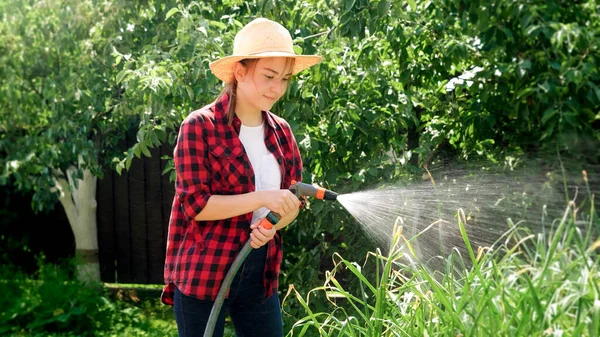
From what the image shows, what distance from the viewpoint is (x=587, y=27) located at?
328 cm

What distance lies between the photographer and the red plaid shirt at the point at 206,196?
7.93 ft

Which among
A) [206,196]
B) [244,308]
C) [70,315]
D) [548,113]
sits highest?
[548,113]

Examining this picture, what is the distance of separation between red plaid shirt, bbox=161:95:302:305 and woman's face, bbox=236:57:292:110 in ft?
0.22

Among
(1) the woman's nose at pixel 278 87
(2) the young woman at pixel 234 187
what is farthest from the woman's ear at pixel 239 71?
(1) the woman's nose at pixel 278 87

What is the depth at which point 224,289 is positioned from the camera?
2.32 meters

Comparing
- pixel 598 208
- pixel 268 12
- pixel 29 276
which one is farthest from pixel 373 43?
pixel 29 276

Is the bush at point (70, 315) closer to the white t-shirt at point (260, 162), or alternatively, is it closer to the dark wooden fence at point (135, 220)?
the dark wooden fence at point (135, 220)

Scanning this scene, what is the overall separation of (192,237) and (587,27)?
1771 mm

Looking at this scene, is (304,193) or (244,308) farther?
(244,308)

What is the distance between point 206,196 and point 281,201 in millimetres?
236

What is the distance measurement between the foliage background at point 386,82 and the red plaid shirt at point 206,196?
37.4 inches

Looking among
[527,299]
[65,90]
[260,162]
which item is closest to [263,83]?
[260,162]

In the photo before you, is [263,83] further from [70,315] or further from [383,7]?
[70,315]

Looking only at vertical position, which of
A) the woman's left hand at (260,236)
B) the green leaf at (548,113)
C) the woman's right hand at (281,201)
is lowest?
the woman's left hand at (260,236)
